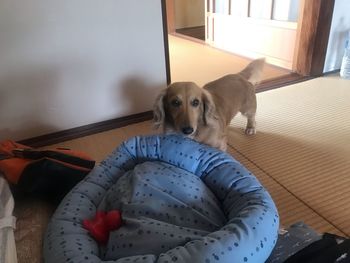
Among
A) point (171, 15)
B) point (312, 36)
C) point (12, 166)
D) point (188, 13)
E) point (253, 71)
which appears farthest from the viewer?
point (188, 13)

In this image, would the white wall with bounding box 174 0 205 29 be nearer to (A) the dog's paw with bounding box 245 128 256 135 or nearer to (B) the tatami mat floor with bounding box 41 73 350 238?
(B) the tatami mat floor with bounding box 41 73 350 238

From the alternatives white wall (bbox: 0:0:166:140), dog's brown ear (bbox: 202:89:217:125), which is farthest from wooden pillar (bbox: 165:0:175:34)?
dog's brown ear (bbox: 202:89:217:125)

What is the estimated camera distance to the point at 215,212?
3.47ft

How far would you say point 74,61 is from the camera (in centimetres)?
182

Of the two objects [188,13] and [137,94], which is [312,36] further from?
[188,13]

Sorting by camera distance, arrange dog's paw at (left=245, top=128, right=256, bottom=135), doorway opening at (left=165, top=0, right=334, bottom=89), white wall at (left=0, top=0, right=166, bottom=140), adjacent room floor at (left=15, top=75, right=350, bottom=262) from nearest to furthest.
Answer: adjacent room floor at (left=15, top=75, right=350, bottom=262) → white wall at (left=0, top=0, right=166, bottom=140) → dog's paw at (left=245, top=128, right=256, bottom=135) → doorway opening at (left=165, top=0, right=334, bottom=89)

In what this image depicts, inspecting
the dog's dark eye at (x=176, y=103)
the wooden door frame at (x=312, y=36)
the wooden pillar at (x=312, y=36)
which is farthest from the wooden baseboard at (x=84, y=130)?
the wooden pillar at (x=312, y=36)

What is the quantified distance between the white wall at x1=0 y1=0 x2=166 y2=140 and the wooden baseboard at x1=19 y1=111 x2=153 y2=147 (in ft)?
0.10

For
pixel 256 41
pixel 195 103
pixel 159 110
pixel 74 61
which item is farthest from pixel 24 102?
pixel 256 41

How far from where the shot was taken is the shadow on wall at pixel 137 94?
201cm

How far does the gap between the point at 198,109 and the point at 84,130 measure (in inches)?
33.7

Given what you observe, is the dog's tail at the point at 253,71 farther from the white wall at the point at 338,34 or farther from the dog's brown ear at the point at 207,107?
the white wall at the point at 338,34

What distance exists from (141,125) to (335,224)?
1.27 m

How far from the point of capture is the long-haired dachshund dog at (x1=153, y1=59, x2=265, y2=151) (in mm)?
1424
